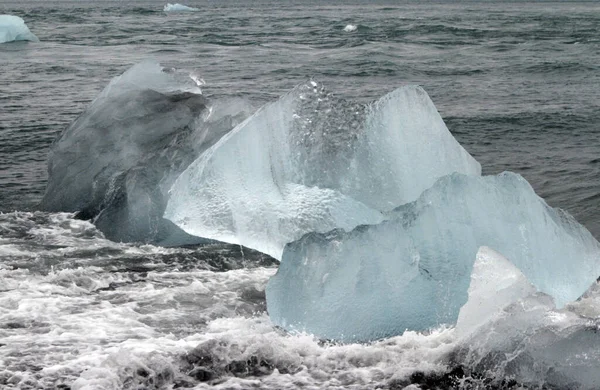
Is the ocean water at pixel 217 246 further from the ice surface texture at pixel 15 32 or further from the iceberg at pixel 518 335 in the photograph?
the ice surface texture at pixel 15 32

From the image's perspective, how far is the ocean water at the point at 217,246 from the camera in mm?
6320

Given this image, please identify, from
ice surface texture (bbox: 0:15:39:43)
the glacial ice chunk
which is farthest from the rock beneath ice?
ice surface texture (bbox: 0:15:39:43)

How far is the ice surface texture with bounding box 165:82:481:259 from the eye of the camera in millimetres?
7969

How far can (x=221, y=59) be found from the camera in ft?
81.7

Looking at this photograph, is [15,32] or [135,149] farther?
[15,32]

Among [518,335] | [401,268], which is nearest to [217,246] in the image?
[401,268]

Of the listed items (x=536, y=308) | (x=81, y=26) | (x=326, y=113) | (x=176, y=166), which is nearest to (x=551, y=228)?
(x=536, y=308)

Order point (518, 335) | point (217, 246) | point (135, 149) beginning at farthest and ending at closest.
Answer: point (135, 149), point (217, 246), point (518, 335)

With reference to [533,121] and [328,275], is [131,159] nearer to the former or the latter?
[328,275]

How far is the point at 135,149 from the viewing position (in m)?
10.4

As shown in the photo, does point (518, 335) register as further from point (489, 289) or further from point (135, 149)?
point (135, 149)

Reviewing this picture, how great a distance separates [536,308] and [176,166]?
14.5 ft

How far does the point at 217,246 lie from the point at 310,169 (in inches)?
60.1

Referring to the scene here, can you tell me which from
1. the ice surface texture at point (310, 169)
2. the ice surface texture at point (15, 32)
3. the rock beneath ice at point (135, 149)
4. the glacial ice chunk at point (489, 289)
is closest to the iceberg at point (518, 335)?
the glacial ice chunk at point (489, 289)
